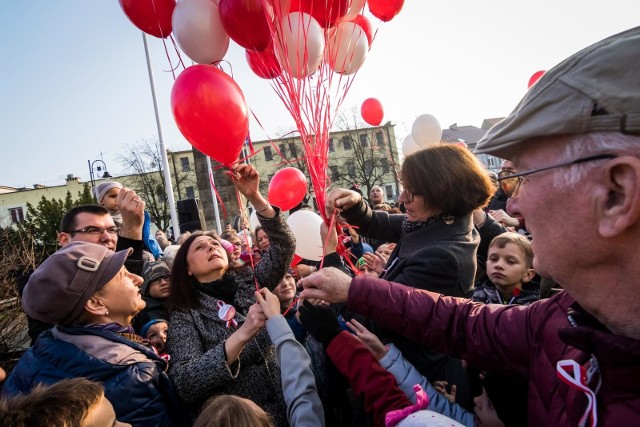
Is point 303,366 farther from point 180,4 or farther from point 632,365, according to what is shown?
point 180,4

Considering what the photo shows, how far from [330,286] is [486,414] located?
0.84 m

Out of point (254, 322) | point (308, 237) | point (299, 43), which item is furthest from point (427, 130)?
point (254, 322)

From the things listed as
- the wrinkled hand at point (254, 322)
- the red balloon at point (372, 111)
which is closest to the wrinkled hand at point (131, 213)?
the wrinkled hand at point (254, 322)

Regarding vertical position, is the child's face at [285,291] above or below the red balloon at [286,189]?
below

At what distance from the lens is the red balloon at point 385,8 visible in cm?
331

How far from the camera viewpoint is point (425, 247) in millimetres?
1894

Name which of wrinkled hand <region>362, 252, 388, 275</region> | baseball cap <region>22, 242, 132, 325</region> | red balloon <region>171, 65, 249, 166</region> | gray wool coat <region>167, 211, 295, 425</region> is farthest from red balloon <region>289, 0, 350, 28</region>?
baseball cap <region>22, 242, 132, 325</region>

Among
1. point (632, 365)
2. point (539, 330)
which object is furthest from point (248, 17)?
point (632, 365)

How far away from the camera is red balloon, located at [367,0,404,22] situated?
3.31m

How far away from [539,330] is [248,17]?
89.9 inches

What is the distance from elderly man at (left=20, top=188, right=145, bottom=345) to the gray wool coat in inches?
37.0

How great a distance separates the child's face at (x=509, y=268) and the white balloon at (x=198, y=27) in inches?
99.1

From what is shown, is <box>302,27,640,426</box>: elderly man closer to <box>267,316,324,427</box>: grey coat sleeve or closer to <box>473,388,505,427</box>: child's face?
<box>473,388,505,427</box>: child's face

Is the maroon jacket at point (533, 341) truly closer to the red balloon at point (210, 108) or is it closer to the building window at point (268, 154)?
the red balloon at point (210, 108)
